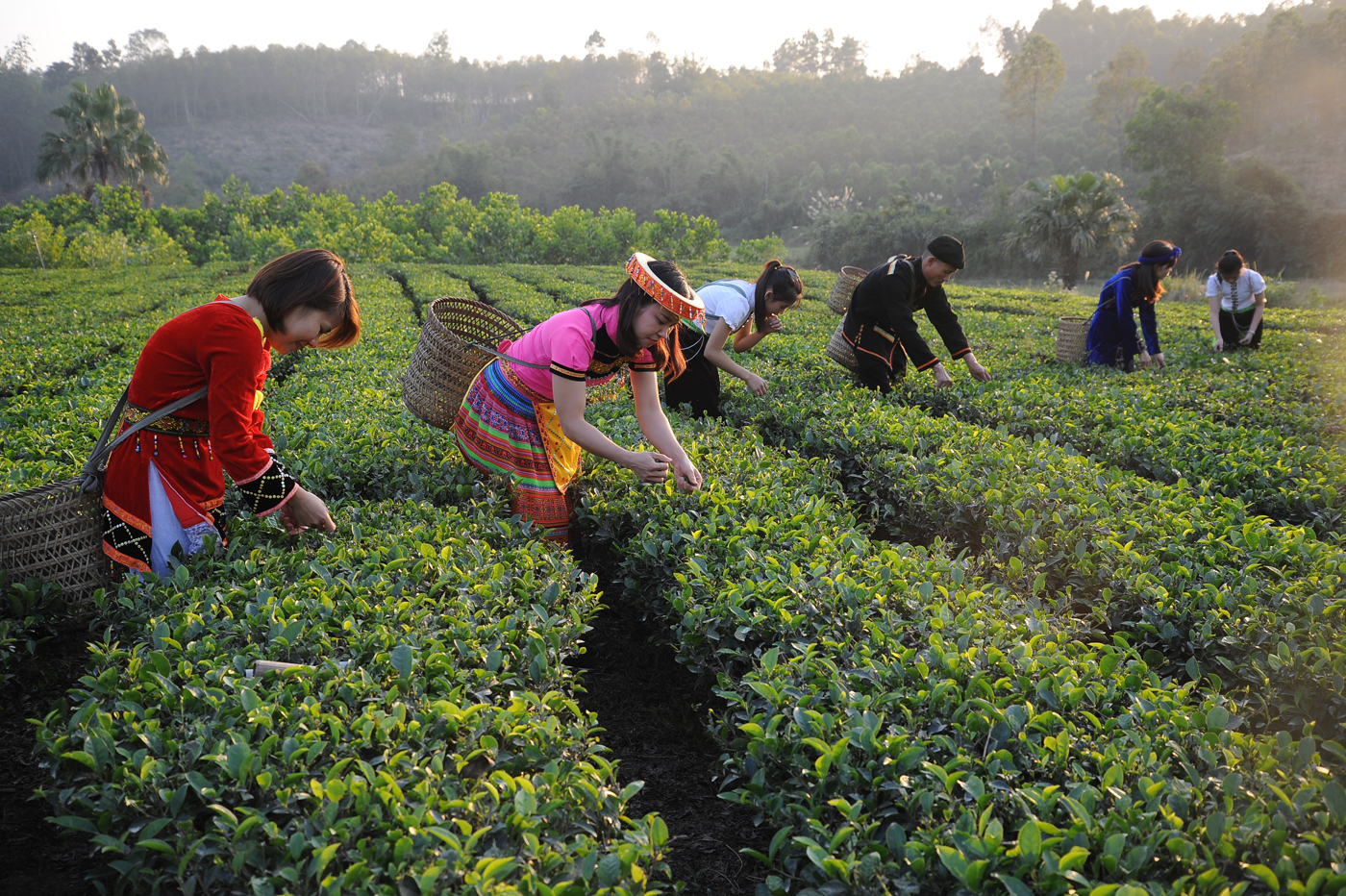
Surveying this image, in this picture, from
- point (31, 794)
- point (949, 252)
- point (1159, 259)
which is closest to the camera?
point (31, 794)

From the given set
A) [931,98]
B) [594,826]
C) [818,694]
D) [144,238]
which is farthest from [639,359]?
[931,98]

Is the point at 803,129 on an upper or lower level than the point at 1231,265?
upper

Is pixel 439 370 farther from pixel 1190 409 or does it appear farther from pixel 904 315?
pixel 1190 409

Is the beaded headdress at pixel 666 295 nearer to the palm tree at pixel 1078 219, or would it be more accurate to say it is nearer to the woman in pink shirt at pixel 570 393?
the woman in pink shirt at pixel 570 393

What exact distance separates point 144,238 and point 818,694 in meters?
39.7

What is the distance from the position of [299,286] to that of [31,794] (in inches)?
75.3

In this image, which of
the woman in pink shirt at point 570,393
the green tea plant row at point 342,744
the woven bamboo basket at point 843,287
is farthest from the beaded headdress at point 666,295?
the woven bamboo basket at point 843,287

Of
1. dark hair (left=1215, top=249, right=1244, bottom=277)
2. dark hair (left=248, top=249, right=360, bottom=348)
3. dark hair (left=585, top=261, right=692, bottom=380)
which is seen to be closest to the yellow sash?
dark hair (left=585, top=261, right=692, bottom=380)

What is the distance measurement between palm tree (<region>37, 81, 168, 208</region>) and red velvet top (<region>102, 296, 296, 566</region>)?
46.0m

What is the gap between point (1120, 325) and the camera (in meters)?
7.30

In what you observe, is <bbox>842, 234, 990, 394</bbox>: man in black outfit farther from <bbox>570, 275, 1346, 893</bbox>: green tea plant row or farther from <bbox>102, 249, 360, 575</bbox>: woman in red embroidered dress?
<bbox>102, 249, 360, 575</bbox>: woman in red embroidered dress

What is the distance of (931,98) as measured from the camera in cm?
8200

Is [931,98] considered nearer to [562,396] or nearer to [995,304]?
[995,304]

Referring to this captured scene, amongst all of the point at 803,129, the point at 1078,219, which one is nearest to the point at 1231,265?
the point at 1078,219
